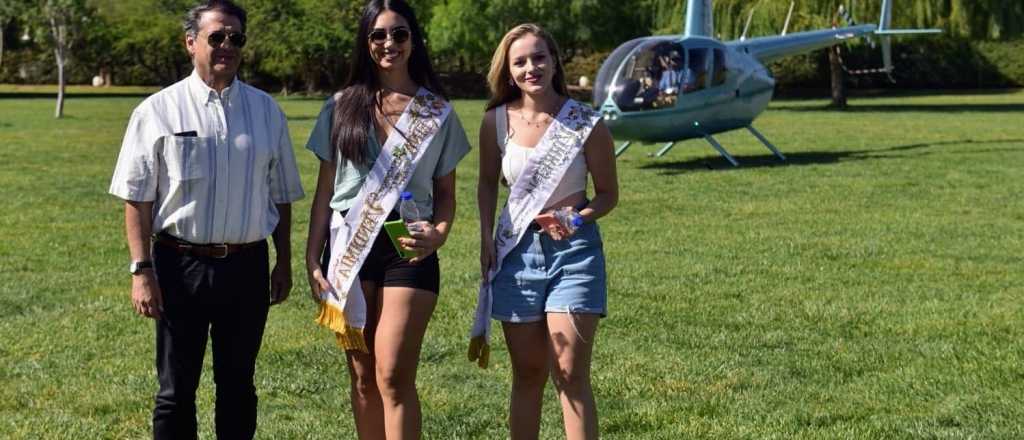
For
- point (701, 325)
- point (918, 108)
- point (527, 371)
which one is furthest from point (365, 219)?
point (918, 108)

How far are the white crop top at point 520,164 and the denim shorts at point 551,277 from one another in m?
0.14

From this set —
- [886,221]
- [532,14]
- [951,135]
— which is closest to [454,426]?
[886,221]

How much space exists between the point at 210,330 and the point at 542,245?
1.18m

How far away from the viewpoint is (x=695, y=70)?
63.1ft

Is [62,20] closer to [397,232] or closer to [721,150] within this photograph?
[721,150]

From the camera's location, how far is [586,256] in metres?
4.54

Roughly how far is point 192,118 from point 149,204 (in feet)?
1.03

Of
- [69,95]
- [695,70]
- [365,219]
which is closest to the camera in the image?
[365,219]

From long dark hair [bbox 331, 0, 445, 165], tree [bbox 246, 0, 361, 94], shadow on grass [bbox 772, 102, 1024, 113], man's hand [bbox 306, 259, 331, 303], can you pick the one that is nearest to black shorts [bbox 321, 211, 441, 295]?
man's hand [bbox 306, 259, 331, 303]

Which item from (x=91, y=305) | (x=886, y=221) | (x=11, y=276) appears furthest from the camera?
(x=886, y=221)

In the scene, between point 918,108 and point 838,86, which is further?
point 838,86

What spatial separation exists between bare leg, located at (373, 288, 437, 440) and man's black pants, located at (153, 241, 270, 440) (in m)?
0.45

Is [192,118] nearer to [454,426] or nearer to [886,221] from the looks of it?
[454,426]

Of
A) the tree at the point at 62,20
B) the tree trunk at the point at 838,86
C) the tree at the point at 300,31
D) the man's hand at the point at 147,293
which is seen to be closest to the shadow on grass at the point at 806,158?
the man's hand at the point at 147,293
